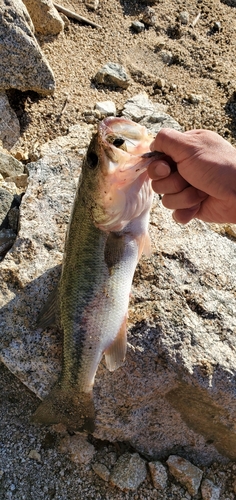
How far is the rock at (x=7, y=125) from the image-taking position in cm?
518

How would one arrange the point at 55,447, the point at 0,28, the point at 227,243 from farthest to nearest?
1. the point at 0,28
2. the point at 227,243
3. the point at 55,447

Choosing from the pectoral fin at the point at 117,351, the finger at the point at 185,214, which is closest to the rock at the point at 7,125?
the finger at the point at 185,214

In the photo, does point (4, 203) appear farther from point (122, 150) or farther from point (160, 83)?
point (160, 83)

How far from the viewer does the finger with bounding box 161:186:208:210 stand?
341 centimetres

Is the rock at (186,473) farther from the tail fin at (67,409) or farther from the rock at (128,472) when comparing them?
the tail fin at (67,409)

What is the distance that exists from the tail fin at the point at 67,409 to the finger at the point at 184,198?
4.54 ft

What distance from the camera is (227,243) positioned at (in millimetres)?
4125

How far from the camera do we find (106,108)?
576 centimetres

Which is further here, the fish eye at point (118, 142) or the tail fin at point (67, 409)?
the tail fin at point (67, 409)

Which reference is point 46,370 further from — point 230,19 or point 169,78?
point 230,19

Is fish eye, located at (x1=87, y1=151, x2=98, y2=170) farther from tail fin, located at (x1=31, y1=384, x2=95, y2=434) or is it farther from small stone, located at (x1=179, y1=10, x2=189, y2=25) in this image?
small stone, located at (x1=179, y1=10, x2=189, y2=25)

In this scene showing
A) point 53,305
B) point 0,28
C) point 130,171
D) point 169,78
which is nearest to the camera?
point 130,171

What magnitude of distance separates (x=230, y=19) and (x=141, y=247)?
17.7 feet

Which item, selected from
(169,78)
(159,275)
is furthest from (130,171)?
(169,78)
